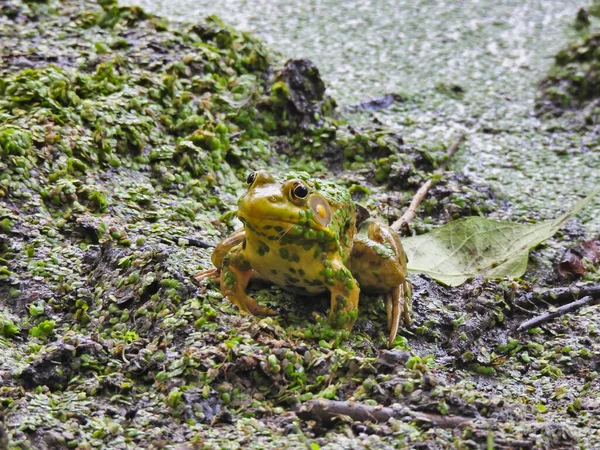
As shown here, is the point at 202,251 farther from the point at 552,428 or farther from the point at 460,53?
the point at 460,53

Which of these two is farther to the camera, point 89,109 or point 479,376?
point 89,109

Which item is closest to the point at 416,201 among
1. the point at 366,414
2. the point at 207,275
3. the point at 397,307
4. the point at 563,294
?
the point at 563,294

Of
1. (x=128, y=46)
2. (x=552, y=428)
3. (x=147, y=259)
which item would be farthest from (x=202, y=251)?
(x=128, y=46)

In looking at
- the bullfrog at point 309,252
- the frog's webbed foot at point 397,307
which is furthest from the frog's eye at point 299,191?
the frog's webbed foot at point 397,307

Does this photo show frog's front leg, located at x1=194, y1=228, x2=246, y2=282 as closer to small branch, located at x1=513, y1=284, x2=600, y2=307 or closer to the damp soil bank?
the damp soil bank

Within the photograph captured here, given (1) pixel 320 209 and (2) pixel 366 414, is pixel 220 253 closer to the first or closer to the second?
(1) pixel 320 209

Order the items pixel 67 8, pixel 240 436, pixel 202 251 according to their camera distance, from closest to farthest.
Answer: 1. pixel 240 436
2. pixel 202 251
3. pixel 67 8
